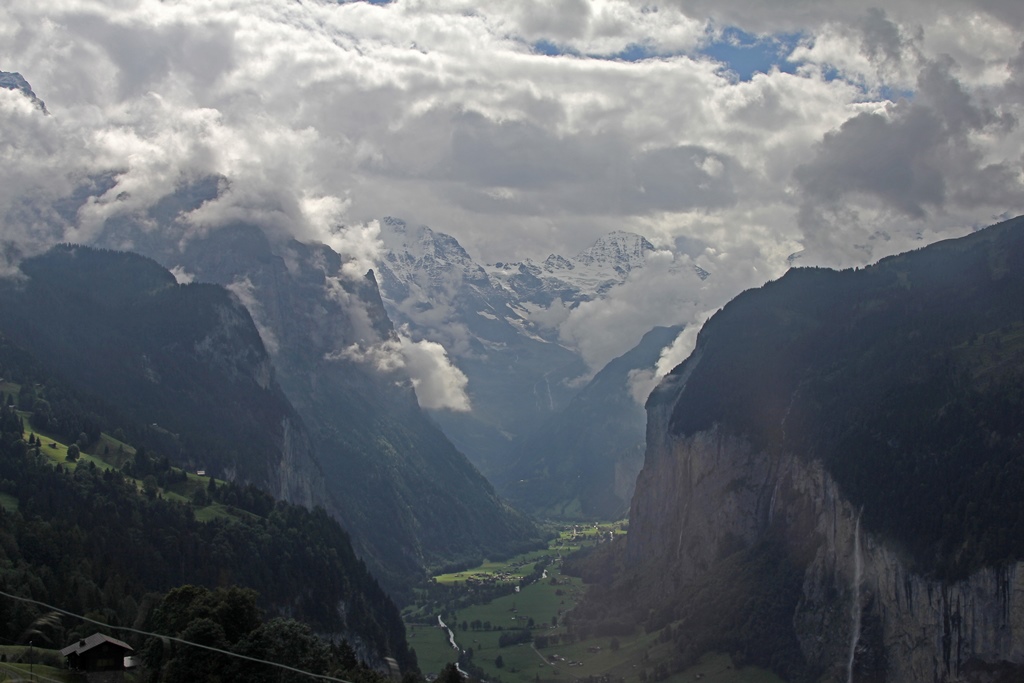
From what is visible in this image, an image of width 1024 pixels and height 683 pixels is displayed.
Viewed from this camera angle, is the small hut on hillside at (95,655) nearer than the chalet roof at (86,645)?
No

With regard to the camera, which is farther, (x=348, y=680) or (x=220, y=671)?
(x=348, y=680)

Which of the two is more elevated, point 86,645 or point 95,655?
point 86,645

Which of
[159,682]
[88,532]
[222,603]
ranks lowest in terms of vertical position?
[159,682]

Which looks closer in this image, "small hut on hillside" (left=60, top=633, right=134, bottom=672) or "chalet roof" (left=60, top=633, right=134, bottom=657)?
"chalet roof" (left=60, top=633, right=134, bottom=657)

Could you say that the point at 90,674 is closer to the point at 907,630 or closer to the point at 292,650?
the point at 292,650

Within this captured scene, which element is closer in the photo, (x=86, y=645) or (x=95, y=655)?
(x=86, y=645)

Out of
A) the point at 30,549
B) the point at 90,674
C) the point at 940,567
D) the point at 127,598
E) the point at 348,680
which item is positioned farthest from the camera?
the point at 940,567

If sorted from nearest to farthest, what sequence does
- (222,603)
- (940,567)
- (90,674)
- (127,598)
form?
(90,674), (222,603), (127,598), (940,567)

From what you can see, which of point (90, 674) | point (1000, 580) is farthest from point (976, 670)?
point (90, 674)
